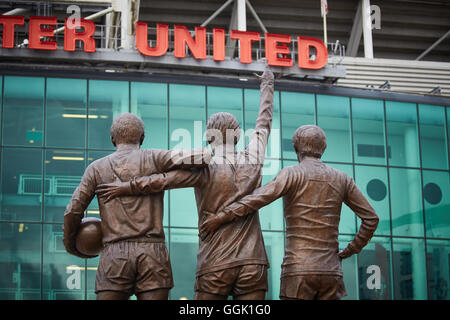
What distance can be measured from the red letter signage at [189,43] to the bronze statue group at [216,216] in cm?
1927

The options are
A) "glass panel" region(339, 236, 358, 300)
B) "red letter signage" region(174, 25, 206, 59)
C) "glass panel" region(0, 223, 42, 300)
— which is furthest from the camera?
"red letter signage" region(174, 25, 206, 59)

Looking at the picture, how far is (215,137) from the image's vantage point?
11039 mm

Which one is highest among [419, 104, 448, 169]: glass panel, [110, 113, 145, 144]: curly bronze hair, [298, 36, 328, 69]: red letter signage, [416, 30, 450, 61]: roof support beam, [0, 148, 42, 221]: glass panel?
[416, 30, 450, 61]: roof support beam

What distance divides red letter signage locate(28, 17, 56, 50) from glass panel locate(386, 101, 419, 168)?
12.5m

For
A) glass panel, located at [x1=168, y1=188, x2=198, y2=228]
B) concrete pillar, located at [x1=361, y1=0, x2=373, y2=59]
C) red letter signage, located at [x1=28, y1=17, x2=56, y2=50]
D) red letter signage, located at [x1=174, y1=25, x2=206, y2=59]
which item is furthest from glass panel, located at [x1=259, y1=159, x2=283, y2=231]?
concrete pillar, located at [x1=361, y1=0, x2=373, y2=59]

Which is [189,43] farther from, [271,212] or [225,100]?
[271,212]

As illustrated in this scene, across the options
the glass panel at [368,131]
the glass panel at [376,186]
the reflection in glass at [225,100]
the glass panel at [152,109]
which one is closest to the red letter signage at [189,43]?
the reflection in glass at [225,100]

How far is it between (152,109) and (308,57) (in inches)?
250

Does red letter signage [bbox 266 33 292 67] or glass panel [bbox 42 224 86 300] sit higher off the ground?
red letter signage [bbox 266 33 292 67]

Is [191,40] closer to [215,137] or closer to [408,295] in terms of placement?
[408,295]

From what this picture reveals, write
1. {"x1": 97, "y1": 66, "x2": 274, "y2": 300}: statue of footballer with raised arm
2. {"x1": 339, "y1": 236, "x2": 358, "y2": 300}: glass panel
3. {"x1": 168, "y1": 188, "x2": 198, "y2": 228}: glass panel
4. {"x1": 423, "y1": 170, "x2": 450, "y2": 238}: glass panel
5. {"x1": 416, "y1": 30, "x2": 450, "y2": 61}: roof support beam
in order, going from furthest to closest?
{"x1": 416, "y1": 30, "x2": 450, "y2": 61}: roof support beam
{"x1": 423, "y1": 170, "x2": 450, "y2": 238}: glass panel
{"x1": 339, "y1": 236, "x2": 358, "y2": 300}: glass panel
{"x1": 168, "y1": 188, "x2": 198, "y2": 228}: glass panel
{"x1": 97, "y1": 66, "x2": 274, "y2": 300}: statue of footballer with raised arm

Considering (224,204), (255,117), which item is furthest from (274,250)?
(224,204)

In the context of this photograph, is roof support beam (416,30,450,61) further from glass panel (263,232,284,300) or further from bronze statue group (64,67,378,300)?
bronze statue group (64,67,378,300)

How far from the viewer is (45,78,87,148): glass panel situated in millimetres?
28406
